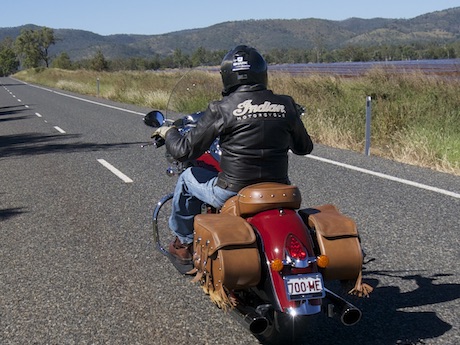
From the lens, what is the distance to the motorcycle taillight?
10.6ft

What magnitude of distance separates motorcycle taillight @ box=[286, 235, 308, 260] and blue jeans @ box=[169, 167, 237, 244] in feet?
2.42

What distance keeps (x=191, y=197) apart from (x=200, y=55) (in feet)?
30.5

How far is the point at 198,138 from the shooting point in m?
3.90

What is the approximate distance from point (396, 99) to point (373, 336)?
1061 centimetres

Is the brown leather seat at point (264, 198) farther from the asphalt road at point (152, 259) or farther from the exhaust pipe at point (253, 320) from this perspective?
the asphalt road at point (152, 259)

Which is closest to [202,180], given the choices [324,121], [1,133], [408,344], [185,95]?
[408,344]

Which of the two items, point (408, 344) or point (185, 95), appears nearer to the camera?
point (408, 344)

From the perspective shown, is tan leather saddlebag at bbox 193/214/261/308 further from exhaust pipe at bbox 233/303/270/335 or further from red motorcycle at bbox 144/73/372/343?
exhaust pipe at bbox 233/303/270/335

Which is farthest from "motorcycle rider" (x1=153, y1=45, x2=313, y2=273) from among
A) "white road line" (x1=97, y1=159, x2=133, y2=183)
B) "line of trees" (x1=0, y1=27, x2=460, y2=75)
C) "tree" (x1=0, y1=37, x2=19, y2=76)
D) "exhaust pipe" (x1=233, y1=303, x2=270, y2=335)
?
"tree" (x1=0, y1=37, x2=19, y2=76)

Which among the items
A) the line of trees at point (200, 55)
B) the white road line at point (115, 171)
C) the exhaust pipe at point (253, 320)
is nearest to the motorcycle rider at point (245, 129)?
the exhaust pipe at point (253, 320)

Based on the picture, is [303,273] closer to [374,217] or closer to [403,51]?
[374,217]

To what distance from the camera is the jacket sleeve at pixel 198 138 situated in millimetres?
3832

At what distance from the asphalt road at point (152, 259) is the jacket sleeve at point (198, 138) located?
3.62 ft

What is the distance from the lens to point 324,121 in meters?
13.9
